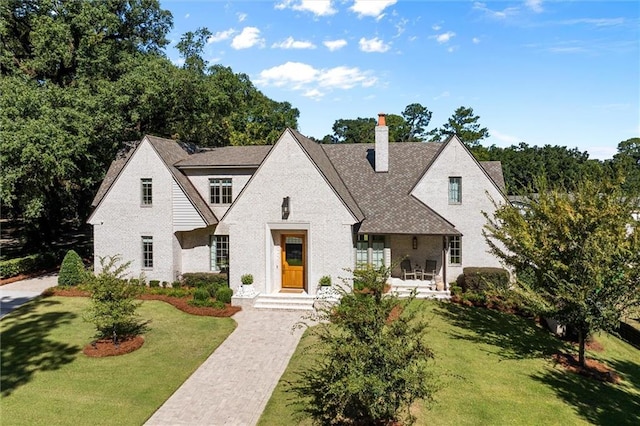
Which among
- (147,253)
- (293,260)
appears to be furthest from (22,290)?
(293,260)

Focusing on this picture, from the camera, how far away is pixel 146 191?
2242 cm

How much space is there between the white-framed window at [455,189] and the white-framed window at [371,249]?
4779 mm

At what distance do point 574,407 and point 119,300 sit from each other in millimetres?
14675

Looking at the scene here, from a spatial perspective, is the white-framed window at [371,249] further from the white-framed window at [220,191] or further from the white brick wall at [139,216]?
the white brick wall at [139,216]

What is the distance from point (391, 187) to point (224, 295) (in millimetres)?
11488

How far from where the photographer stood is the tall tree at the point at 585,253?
486 inches

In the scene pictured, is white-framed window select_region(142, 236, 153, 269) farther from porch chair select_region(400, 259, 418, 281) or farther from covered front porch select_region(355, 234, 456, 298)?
porch chair select_region(400, 259, 418, 281)

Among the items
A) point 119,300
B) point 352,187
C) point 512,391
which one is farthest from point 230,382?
point 352,187

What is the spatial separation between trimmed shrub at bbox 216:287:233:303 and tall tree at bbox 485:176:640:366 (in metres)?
12.7

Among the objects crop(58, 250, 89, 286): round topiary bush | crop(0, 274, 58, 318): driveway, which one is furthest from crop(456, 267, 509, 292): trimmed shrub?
crop(0, 274, 58, 318): driveway

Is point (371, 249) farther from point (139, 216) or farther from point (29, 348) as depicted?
point (29, 348)

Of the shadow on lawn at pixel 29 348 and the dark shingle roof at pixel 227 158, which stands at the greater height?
the dark shingle roof at pixel 227 158

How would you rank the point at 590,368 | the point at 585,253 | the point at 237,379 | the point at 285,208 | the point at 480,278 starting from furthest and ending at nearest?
the point at 480,278
the point at 285,208
the point at 590,368
the point at 585,253
the point at 237,379

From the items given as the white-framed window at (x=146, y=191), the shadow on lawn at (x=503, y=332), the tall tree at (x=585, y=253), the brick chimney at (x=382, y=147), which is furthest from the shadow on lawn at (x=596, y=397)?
the white-framed window at (x=146, y=191)
